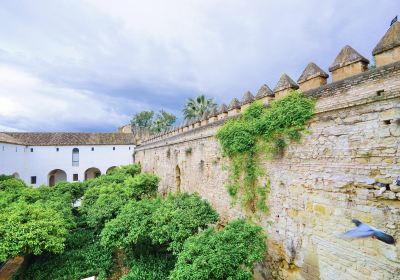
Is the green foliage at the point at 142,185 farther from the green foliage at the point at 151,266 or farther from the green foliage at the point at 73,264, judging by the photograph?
the green foliage at the point at 151,266

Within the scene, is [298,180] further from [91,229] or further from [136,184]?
[91,229]

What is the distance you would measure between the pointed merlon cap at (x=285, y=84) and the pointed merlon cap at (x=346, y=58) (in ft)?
2.85

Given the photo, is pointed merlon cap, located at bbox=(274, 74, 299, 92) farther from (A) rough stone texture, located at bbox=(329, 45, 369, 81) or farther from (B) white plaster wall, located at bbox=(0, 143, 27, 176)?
(B) white plaster wall, located at bbox=(0, 143, 27, 176)

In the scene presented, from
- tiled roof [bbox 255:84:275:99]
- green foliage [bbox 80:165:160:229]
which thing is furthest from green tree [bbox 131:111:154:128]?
tiled roof [bbox 255:84:275:99]

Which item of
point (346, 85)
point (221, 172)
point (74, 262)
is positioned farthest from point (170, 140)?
point (346, 85)

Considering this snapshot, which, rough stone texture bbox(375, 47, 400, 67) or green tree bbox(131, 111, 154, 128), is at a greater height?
green tree bbox(131, 111, 154, 128)

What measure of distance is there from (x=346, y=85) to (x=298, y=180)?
6.75ft

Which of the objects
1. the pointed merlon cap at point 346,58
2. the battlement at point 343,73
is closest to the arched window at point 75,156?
the battlement at point 343,73

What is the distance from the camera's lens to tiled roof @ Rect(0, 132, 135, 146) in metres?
25.0

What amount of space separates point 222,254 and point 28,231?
6764mm

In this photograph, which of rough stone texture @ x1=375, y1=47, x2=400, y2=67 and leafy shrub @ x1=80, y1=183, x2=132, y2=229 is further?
leafy shrub @ x1=80, y1=183, x2=132, y2=229

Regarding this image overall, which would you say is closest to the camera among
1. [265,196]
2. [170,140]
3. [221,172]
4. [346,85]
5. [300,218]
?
[346,85]

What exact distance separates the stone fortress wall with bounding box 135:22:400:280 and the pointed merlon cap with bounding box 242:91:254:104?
0.50 m

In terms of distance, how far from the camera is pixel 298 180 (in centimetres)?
504
